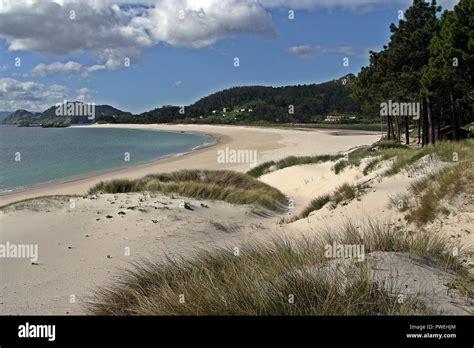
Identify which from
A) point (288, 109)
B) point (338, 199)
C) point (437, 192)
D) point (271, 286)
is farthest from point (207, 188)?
point (288, 109)

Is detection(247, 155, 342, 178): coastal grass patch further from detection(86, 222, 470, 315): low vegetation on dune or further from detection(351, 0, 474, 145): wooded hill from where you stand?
detection(86, 222, 470, 315): low vegetation on dune

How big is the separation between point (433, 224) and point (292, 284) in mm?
5516

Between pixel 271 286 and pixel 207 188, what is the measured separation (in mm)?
12400

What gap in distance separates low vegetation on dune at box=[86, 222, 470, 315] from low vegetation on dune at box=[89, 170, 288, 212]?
970 centimetres

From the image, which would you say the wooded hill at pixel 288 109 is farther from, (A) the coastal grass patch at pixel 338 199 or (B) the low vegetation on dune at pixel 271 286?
(B) the low vegetation on dune at pixel 271 286

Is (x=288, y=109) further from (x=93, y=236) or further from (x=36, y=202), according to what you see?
(x=93, y=236)

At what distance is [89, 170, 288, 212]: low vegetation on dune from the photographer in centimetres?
1602

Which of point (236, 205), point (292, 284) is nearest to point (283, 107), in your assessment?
point (236, 205)

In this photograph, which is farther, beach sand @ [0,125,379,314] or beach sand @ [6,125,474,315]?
beach sand @ [6,125,474,315]

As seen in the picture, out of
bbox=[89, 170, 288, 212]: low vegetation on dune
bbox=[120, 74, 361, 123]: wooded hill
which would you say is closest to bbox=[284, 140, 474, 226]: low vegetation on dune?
bbox=[89, 170, 288, 212]: low vegetation on dune

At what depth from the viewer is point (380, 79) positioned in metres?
36.8
